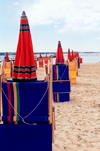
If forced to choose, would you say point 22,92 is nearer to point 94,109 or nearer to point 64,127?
point 64,127

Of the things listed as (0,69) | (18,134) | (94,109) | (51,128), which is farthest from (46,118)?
(94,109)

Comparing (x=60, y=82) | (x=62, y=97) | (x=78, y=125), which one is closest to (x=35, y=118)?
(x=78, y=125)

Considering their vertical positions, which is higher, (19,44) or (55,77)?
(19,44)

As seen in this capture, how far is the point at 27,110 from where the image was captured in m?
2.46

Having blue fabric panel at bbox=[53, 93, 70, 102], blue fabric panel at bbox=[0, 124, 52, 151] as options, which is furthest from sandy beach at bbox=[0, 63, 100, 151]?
blue fabric panel at bbox=[0, 124, 52, 151]

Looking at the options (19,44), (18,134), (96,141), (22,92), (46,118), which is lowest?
(96,141)

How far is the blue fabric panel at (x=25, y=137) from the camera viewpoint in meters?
2.43

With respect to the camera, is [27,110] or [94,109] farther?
[94,109]

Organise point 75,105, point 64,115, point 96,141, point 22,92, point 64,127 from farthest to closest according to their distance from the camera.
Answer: point 75,105, point 64,115, point 64,127, point 96,141, point 22,92

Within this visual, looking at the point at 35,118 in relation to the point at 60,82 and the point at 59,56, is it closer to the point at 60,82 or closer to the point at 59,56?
the point at 60,82

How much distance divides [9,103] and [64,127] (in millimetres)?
1748

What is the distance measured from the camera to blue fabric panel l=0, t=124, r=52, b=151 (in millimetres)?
2426

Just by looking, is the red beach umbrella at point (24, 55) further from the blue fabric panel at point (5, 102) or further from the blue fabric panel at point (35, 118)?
the blue fabric panel at point (35, 118)

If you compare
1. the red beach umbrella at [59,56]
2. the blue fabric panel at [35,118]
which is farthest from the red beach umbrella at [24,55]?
the red beach umbrella at [59,56]
